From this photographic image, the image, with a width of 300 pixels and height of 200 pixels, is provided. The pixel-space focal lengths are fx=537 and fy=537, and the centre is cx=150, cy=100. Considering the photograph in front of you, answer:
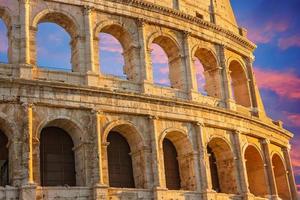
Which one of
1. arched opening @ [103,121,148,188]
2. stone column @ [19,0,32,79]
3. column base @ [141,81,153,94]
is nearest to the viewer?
stone column @ [19,0,32,79]

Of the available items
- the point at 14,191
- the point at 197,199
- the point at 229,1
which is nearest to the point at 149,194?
the point at 197,199

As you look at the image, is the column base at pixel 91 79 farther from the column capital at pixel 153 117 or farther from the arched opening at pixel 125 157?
the column capital at pixel 153 117

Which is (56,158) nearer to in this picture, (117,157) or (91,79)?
(117,157)

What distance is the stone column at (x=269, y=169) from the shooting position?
26344 mm

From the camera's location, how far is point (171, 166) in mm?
23781

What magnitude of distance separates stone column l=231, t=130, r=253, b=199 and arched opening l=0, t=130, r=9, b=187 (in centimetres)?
1051

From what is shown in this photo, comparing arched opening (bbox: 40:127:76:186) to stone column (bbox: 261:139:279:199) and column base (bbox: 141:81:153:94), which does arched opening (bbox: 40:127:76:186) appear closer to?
column base (bbox: 141:81:153:94)

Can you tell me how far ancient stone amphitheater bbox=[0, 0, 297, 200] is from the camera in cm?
1992

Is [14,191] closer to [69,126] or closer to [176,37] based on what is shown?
[69,126]

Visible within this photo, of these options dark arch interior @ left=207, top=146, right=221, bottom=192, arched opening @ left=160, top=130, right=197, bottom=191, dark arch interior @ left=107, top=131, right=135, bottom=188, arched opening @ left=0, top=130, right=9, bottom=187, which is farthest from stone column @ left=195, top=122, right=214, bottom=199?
arched opening @ left=0, top=130, right=9, bottom=187

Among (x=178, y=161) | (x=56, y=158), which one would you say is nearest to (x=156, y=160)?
(x=178, y=161)

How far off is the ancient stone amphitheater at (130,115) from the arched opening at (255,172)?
0.17 ft

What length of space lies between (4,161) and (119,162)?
468 centimetres

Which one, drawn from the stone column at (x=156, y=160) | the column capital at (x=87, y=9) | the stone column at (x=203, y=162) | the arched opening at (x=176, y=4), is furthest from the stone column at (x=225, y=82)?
the column capital at (x=87, y=9)
